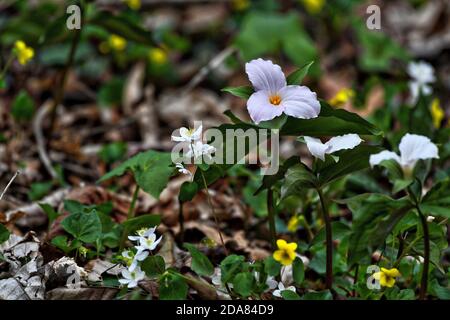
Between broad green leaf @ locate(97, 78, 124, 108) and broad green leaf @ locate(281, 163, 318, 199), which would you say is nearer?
broad green leaf @ locate(281, 163, 318, 199)

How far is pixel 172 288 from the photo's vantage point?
1866mm

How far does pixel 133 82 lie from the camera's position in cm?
413

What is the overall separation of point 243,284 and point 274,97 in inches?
21.5

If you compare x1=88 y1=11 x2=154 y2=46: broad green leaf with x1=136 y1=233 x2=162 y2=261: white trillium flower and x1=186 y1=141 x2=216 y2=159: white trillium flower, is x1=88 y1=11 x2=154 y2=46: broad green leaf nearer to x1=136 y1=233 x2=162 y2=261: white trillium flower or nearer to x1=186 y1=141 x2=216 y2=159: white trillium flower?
x1=186 y1=141 x2=216 y2=159: white trillium flower

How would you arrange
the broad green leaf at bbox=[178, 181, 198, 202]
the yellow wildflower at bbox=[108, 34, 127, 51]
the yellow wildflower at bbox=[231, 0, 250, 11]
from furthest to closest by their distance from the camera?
the yellow wildflower at bbox=[231, 0, 250, 11]
the yellow wildflower at bbox=[108, 34, 127, 51]
the broad green leaf at bbox=[178, 181, 198, 202]

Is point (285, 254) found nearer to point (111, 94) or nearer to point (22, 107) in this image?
point (22, 107)

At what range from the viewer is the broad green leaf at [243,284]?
6.15 feet

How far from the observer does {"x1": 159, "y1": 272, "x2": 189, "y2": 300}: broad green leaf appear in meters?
1.86

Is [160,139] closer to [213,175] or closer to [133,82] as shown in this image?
[133,82]

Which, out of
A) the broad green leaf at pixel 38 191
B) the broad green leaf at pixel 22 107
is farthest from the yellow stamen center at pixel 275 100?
the broad green leaf at pixel 22 107

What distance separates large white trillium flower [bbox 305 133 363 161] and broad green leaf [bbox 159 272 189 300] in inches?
20.7

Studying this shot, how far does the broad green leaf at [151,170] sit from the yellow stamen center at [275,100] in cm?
40

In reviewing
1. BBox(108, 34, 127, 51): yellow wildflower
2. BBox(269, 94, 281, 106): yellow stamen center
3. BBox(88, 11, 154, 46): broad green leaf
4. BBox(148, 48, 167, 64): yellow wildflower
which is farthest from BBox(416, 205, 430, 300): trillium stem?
BBox(148, 48, 167, 64): yellow wildflower

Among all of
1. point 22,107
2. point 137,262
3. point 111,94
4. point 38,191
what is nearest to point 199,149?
point 137,262
